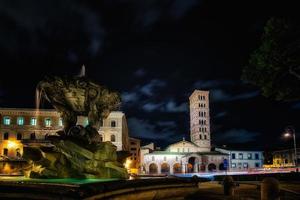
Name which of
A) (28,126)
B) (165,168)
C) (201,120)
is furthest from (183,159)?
(28,126)

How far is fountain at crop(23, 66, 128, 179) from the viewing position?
49.5ft

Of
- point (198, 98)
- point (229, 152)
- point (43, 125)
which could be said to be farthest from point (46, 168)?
point (198, 98)

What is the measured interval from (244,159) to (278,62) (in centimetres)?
9065

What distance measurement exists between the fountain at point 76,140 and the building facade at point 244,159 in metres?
93.7

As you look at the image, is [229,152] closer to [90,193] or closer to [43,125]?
[43,125]

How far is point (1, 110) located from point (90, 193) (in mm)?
72719

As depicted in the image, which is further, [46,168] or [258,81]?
[258,81]

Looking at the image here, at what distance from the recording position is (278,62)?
23.0 metres

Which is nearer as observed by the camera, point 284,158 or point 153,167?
point 284,158

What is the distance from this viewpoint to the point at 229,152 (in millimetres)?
107062

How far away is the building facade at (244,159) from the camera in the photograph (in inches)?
4197

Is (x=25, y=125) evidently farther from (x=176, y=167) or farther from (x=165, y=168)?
(x=176, y=167)

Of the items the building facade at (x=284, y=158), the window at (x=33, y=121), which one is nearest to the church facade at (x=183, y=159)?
the building facade at (x=284, y=158)

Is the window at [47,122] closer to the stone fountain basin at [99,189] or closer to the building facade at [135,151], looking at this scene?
the building facade at [135,151]
